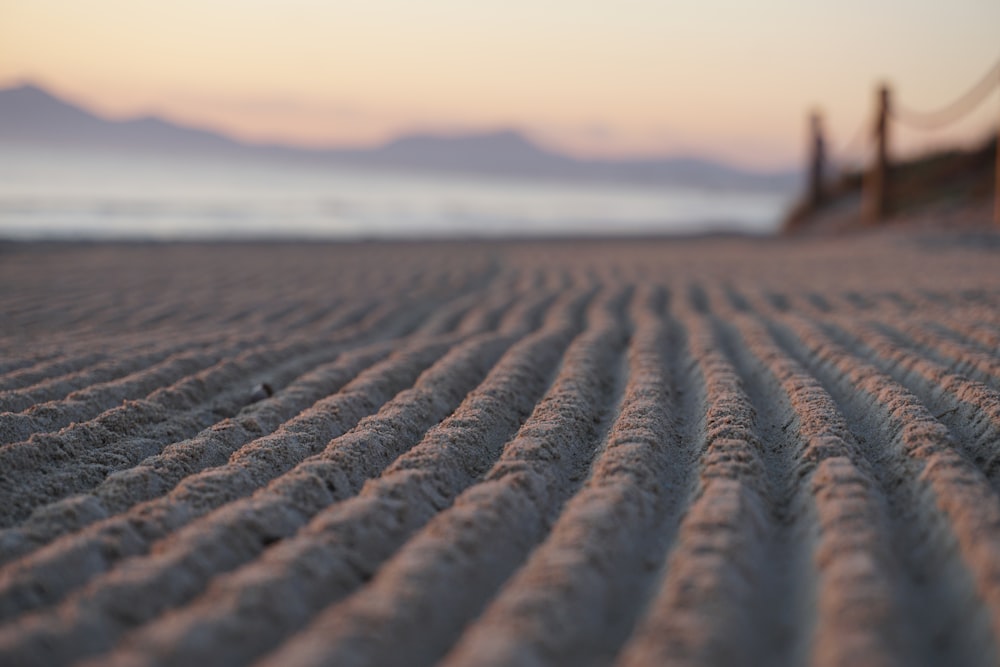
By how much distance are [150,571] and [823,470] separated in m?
2.04

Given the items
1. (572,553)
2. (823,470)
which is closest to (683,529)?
(572,553)

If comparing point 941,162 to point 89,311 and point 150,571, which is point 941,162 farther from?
point 150,571

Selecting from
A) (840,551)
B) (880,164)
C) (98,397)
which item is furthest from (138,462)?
(880,164)

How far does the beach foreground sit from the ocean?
1280cm

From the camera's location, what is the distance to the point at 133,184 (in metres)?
34.8

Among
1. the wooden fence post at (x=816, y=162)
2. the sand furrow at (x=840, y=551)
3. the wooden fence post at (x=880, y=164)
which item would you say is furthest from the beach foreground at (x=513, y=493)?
the wooden fence post at (x=816, y=162)

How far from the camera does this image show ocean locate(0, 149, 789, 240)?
19.0 metres

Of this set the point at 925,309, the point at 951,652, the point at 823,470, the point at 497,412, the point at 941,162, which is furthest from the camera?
the point at 941,162

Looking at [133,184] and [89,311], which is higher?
[133,184]

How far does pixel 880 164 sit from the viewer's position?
14359 mm

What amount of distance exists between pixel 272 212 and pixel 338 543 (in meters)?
25.3

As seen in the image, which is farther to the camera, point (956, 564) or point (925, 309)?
point (925, 309)

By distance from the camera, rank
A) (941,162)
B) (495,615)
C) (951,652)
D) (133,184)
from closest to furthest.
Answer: (951,652)
(495,615)
(941,162)
(133,184)

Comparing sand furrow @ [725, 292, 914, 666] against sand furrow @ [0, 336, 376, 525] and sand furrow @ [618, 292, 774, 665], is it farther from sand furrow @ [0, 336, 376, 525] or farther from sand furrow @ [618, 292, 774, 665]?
sand furrow @ [0, 336, 376, 525]
